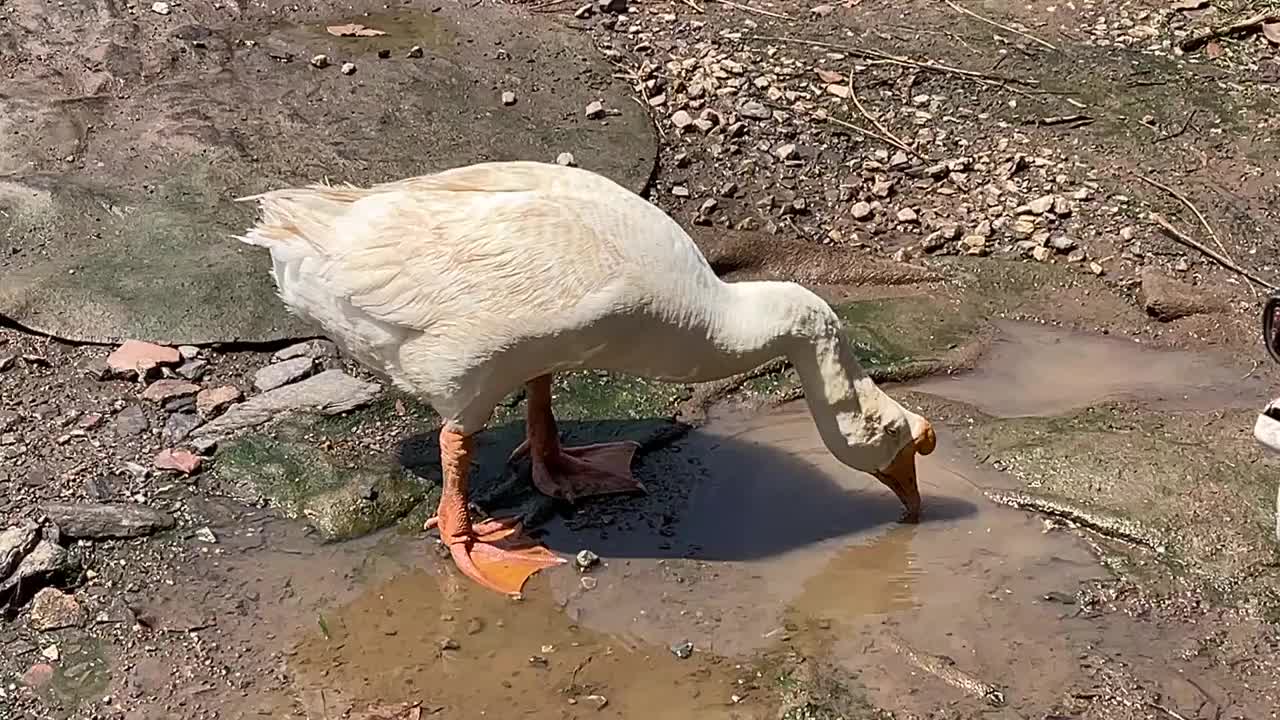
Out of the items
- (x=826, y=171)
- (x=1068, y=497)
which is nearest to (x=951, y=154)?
(x=826, y=171)

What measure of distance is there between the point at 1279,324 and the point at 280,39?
6.09 m

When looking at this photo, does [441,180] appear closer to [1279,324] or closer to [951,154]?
[1279,324]

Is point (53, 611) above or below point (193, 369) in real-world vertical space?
below

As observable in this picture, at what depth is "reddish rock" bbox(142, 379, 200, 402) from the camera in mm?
5295

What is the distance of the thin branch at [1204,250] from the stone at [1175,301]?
0.97 feet

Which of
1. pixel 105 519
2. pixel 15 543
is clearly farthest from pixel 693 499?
pixel 15 543

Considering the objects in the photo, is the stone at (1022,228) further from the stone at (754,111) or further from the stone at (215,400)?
the stone at (215,400)

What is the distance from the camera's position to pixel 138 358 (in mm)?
5441

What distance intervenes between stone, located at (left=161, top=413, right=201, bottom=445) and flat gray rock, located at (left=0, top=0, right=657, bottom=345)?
48 cm

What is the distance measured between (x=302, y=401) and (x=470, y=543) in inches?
42.3

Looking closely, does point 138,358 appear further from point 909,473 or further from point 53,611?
point 909,473

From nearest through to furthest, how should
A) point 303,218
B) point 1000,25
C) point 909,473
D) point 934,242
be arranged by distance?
point 303,218, point 909,473, point 934,242, point 1000,25

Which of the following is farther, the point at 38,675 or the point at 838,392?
the point at 838,392

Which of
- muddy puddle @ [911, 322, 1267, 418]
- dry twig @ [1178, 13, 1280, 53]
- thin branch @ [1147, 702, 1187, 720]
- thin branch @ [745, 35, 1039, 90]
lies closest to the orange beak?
muddy puddle @ [911, 322, 1267, 418]
